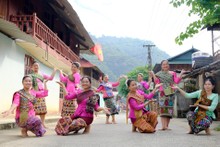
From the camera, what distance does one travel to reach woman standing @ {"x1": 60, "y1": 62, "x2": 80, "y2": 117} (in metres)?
7.38

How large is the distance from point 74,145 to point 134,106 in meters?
2.47

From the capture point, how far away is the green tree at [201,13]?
7.42 m

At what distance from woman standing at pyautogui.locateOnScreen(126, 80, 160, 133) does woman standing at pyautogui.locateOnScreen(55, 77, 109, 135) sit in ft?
2.90

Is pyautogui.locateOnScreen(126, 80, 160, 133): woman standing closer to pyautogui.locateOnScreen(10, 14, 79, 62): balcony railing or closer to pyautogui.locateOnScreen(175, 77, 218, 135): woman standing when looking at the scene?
pyautogui.locateOnScreen(175, 77, 218, 135): woman standing

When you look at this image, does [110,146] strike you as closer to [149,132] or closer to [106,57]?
[149,132]

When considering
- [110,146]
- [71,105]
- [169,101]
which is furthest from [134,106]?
[110,146]

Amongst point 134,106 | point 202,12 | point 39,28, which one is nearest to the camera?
point 134,106

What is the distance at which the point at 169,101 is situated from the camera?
7355 millimetres

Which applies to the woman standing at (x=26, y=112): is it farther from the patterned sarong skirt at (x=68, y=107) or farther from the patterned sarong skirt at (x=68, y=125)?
the patterned sarong skirt at (x=68, y=107)

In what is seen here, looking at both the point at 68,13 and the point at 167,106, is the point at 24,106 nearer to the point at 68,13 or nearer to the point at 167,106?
the point at 167,106

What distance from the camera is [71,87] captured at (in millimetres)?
7617

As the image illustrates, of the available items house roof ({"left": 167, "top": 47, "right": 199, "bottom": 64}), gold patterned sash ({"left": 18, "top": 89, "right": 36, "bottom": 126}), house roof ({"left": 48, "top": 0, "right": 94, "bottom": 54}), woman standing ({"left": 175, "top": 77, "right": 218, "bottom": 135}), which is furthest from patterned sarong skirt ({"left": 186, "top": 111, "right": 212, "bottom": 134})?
house roof ({"left": 167, "top": 47, "right": 199, "bottom": 64})

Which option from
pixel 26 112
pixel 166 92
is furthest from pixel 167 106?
pixel 26 112

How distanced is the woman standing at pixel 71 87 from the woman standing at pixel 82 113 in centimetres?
106
